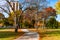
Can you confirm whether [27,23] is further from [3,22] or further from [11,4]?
[11,4]

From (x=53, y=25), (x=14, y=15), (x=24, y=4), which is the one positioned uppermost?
(x=24, y=4)

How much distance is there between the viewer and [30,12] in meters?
27.7

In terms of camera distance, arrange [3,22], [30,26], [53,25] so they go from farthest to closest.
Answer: [53,25], [30,26], [3,22]

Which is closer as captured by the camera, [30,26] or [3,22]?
[3,22]

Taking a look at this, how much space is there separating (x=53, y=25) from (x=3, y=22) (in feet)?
47.3

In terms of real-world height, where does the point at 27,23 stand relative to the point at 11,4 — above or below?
below

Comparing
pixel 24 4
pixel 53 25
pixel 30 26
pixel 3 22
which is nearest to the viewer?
pixel 24 4

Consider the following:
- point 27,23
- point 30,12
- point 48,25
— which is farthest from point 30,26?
point 30,12

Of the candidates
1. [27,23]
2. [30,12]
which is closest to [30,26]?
[27,23]

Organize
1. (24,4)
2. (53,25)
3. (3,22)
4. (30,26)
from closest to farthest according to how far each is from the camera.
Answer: (24,4) → (3,22) → (30,26) → (53,25)

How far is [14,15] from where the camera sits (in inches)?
1040

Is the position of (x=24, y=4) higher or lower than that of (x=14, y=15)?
higher

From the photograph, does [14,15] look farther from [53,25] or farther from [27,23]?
[53,25]

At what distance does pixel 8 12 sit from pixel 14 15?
1.11 m
